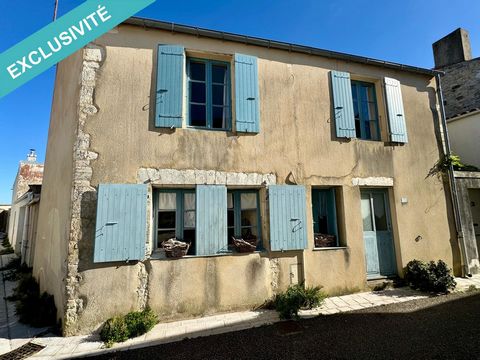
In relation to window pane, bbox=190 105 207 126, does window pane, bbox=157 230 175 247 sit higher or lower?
lower

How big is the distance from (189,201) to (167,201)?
40 centimetres

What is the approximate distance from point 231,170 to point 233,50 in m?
2.50

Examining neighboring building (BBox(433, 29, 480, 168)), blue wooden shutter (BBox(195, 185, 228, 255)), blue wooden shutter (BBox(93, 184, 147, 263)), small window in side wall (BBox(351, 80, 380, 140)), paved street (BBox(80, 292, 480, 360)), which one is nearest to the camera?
paved street (BBox(80, 292, 480, 360))

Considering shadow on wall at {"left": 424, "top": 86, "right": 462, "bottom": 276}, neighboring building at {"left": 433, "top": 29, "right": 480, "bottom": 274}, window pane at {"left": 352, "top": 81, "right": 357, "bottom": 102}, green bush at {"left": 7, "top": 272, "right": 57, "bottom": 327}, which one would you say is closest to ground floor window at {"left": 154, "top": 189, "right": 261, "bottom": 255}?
green bush at {"left": 7, "top": 272, "right": 57, "bottom": 327}

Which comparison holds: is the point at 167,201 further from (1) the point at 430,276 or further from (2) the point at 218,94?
(1) the point at 430,276

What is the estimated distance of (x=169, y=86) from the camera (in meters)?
4.68

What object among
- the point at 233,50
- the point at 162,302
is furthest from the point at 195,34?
the point at 162,302

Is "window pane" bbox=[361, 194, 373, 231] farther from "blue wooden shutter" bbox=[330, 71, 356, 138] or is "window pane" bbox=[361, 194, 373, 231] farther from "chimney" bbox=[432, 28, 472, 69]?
"chimney" bbox=[432, 28, 472, 69]

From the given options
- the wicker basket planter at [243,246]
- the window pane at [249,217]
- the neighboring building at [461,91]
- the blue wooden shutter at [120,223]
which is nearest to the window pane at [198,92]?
the blue wooden shutter at [120,223]

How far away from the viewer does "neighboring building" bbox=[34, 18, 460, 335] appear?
13.5ft

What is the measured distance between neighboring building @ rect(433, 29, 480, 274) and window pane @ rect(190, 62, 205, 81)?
6.78m

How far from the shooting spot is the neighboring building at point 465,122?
6246 millimetres

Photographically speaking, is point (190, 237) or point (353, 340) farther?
point (190, 237)

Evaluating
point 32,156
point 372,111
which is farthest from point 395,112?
point 32,156
